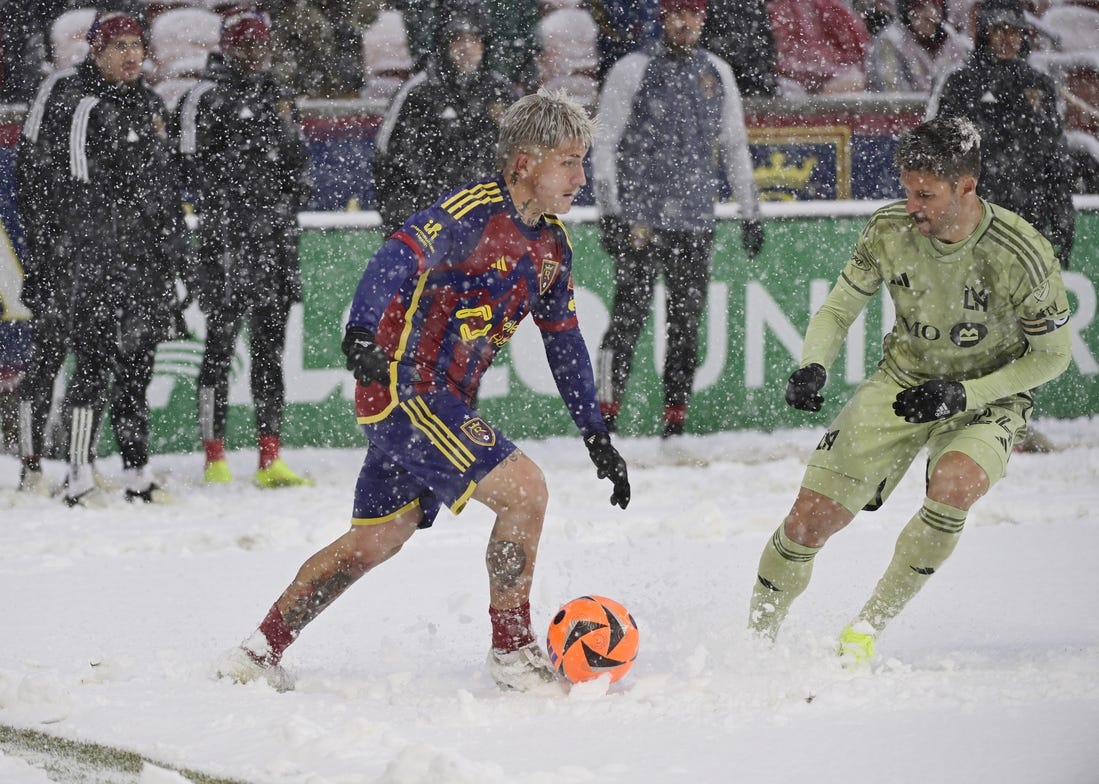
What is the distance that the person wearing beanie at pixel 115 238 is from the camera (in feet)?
25.0

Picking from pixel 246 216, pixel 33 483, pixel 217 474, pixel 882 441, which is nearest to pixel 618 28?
pixel 246 216

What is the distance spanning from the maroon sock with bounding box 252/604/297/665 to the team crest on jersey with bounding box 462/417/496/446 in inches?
33.5

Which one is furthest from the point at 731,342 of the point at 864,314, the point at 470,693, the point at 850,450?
the point at 470,693

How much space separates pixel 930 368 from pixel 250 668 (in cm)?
234

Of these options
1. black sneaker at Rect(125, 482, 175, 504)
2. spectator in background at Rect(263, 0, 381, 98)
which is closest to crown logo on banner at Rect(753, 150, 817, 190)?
spectator in background at Rect(263, 0, 381, 98)

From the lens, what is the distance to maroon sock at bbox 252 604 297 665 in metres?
4.48

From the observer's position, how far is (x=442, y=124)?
8.20m

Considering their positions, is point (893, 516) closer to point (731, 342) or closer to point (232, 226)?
point (731, 342)

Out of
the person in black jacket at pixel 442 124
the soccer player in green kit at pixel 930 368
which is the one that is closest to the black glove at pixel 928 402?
the soccer player in green kit at pixel 930 368

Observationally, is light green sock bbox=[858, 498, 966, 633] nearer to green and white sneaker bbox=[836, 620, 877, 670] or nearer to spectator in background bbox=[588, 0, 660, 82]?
green and white sneaker bbox=[836, 620, 877, 670]

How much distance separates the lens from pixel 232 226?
26.6 ft

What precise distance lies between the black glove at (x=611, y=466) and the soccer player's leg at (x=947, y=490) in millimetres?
880

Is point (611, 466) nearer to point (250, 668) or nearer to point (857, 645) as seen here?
point (857, 645)

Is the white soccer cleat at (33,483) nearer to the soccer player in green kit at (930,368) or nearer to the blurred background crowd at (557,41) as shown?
the blurred background crowd at (557,41)
